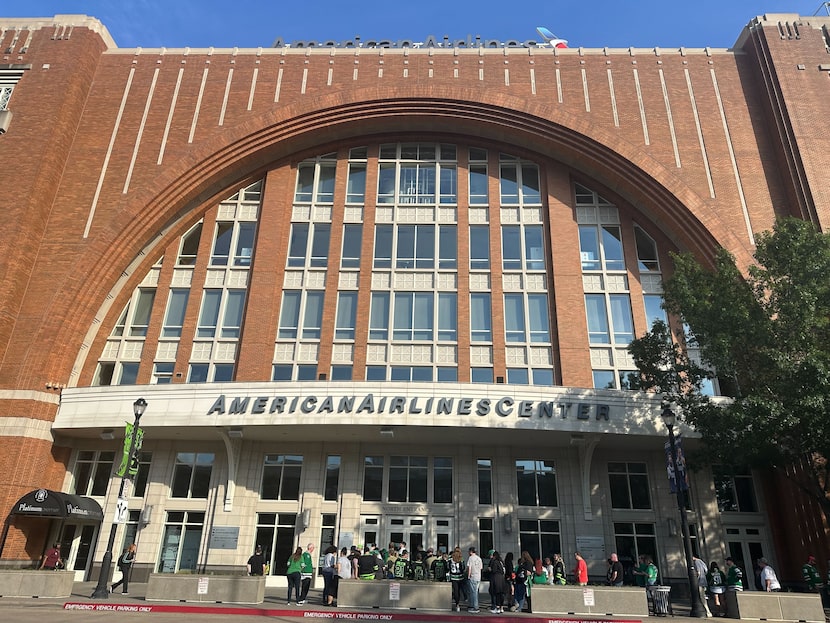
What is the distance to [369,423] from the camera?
22688 mm

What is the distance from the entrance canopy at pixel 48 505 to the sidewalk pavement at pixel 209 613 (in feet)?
18.5

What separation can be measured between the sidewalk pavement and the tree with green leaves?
19.1 feet

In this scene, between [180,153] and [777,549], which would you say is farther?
[180,153]

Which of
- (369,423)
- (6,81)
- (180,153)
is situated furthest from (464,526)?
(6,81)

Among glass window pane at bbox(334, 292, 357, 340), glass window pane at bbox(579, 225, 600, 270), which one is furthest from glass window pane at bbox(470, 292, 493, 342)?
glass window pane at bbox(334, 292, 357, 340)

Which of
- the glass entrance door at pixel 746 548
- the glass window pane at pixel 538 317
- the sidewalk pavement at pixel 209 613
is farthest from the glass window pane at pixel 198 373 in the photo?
the glass entrance door at pixel 746 548

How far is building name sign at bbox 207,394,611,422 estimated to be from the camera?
22828mm

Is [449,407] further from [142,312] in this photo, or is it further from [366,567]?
[142,312]

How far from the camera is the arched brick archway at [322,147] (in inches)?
1085

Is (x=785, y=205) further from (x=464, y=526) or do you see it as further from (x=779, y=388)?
(x=464, y=526)

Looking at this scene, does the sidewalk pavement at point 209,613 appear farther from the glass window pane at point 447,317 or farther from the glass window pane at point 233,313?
the glass window pane at point 233,313

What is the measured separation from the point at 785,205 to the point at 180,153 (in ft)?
95.6

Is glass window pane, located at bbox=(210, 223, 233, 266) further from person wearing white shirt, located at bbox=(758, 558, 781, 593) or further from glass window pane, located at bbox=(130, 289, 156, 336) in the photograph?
person wearing white shirt, located at bbox=(758, 558, 781, 593)

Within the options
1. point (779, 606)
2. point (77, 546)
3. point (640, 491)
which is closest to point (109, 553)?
point (77, 546)
